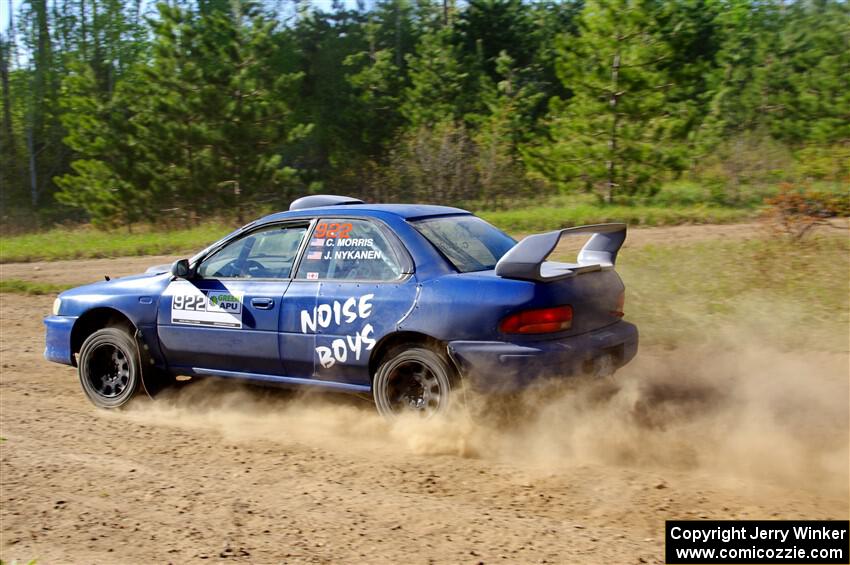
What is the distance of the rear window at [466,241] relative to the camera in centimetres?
591

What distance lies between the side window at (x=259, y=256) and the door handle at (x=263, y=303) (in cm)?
20

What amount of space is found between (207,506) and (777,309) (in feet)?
21.8

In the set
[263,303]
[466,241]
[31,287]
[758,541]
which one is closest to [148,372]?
[263,303]

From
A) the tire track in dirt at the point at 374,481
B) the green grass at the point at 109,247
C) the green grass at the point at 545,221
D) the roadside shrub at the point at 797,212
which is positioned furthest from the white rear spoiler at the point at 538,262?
the green grass at the point at 109,247

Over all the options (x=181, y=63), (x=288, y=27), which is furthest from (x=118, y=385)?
(x=288, y=27)

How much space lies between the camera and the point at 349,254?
615 centimetres

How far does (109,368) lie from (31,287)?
7.81m

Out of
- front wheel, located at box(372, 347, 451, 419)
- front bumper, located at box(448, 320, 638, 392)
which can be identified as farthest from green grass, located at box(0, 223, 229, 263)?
front bumper, located at box(448, 320, 638, 392)

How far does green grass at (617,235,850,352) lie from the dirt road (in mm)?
Result: 1100

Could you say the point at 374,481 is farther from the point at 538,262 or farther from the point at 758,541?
the point at 758,541

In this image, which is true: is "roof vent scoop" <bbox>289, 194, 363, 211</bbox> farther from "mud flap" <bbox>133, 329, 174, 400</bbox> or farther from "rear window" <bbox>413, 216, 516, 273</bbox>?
"mud flap" <bbox>133, 329, 174, 400</bbox>

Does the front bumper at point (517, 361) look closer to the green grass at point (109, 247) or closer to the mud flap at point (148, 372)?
the mud flap at point (148, 372)

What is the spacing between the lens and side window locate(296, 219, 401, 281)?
598 centimetres

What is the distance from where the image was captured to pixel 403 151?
26453 millimetres
